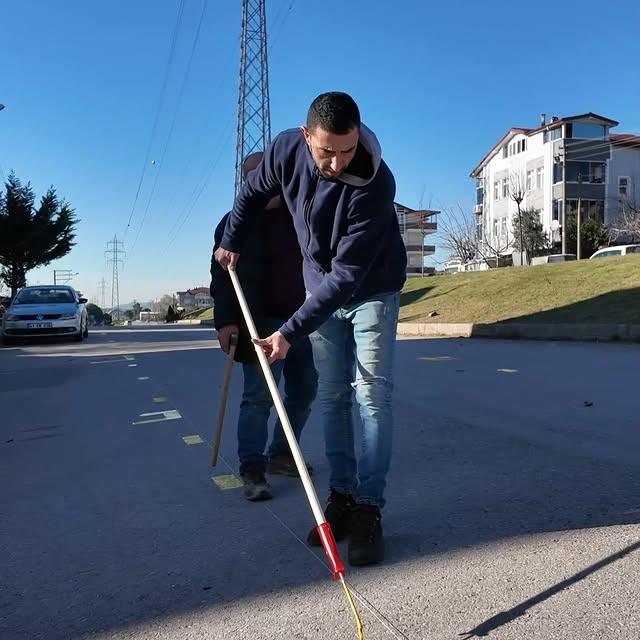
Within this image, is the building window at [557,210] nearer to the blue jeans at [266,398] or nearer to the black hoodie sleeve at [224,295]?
the blue jeans at [266,398]

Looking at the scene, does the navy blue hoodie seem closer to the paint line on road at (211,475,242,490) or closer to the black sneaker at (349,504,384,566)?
the black sneaker at (349,504,384,566)

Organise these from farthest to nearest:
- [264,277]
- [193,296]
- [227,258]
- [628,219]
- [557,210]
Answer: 1. [193,296]
2. [557,210]
3. [628,219]
4. [264,277]
5. [227,258]

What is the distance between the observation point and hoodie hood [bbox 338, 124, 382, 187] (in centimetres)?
242

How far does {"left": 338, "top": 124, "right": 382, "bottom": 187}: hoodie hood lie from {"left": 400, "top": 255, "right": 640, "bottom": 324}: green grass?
1077cm

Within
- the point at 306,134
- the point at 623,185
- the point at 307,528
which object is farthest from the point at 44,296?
the point at 623,185

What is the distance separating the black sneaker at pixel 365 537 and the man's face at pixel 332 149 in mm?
1311

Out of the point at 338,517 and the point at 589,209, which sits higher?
the point at 589,209

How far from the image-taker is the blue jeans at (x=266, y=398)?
3418mm

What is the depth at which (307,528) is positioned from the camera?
2.85 meters

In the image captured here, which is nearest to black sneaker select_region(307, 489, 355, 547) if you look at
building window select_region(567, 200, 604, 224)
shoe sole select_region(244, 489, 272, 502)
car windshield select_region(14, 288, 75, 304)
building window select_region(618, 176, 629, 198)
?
shoe sole select_region(244, 489, 272, 502)

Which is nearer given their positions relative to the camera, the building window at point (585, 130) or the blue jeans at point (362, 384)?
the blue jeans at point (362, 384)

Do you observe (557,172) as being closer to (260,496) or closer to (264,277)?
(264,277)

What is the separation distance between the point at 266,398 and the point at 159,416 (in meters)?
2.49

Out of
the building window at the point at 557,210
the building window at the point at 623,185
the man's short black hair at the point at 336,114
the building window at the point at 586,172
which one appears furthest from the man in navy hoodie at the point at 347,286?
→ the building window at the point at 623,185
